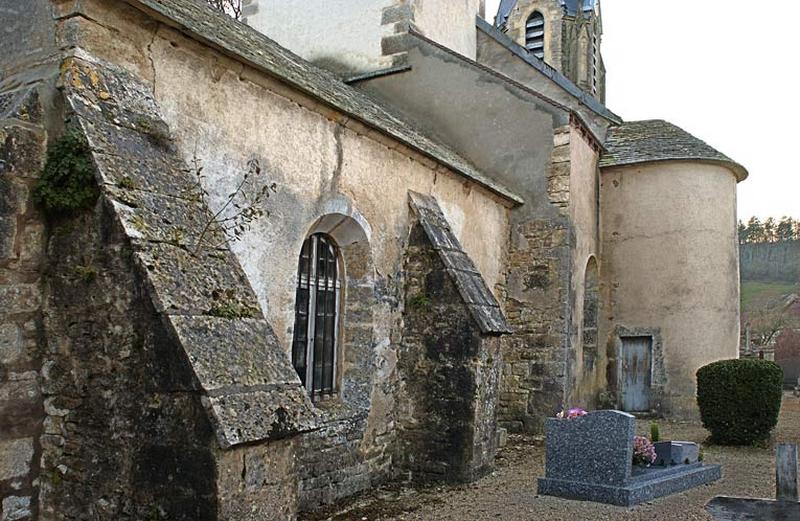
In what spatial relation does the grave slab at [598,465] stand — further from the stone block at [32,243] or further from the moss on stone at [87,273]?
the stone block at [32,243]

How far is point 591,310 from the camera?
14695 mm

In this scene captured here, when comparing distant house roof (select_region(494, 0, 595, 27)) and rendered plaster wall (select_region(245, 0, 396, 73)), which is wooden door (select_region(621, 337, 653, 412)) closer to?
rendered plaster wall (select_region(245, 0, 396, 73))

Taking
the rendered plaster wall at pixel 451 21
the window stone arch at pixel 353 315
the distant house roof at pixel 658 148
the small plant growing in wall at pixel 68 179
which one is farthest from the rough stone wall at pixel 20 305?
the distant house roof at pixel 658 148

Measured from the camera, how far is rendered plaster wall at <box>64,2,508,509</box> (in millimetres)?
5672

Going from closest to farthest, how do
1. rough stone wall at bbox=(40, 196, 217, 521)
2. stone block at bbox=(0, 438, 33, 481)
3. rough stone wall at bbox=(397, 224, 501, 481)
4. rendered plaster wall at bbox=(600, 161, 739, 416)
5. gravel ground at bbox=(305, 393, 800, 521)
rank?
rough stone wall at bbox=(40, 196, 217, 521) → stone block at bbox=(0, 438, 33, 481) → gravel ground at bbox=(305, 393, 800, 521) → rough stone wall at bbox=(397, 224, 501, 481) → rendered plaster wall at bbox=(600, 161, 739, 416)

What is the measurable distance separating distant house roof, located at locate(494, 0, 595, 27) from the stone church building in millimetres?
7222

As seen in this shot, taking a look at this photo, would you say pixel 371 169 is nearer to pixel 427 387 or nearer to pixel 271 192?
pixel 271 192

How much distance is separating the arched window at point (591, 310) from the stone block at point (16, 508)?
37.5ft

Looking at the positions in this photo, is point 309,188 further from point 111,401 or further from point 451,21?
point 451,21

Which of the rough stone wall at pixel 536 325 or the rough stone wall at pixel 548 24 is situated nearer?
the rough stone wall at pixel 536 325

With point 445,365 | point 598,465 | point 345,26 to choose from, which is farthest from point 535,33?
point 598,465

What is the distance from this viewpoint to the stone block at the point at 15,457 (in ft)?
14.6

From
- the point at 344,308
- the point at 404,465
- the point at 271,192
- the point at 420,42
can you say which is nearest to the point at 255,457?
the point at 271,192

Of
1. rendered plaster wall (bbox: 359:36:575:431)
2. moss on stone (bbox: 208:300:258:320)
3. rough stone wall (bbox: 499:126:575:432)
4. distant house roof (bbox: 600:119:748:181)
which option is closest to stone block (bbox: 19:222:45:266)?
moss on stone (bbox: 208:300:258:320)
